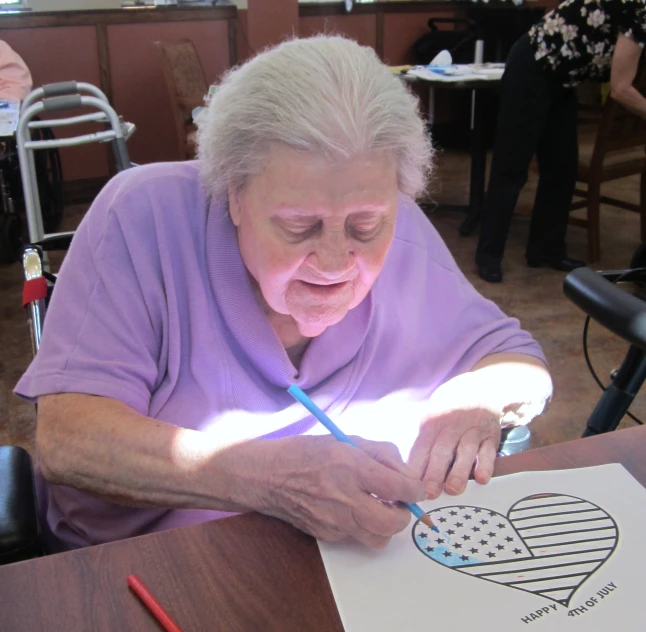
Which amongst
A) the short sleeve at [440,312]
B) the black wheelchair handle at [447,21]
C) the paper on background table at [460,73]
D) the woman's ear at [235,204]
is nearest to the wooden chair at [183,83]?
the paper on background table at [460,73]

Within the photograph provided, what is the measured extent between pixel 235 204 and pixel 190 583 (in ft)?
1.74

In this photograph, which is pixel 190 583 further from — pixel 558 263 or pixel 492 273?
pixel 558 263

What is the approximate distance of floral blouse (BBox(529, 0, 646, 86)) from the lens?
9.06 ft

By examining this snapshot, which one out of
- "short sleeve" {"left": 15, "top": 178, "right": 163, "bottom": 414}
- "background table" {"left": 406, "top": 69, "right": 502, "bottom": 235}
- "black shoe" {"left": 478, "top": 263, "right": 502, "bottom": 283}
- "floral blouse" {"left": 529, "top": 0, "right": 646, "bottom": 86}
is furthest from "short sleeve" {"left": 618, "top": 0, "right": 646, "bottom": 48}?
"short sleeve" {"left": 15, "top": 178, "right": 163, "bottom": 414}

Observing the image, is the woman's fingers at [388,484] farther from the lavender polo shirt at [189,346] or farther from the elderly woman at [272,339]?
the lavender polo shirt at [189,346]

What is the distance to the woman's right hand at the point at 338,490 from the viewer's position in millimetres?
750

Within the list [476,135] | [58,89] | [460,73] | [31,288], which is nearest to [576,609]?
[31,288]

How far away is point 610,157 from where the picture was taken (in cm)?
377

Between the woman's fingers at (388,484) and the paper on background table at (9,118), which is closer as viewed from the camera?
the woman's fingers at (388,484)

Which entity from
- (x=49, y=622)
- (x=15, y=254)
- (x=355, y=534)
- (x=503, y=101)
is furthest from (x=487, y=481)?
(x=15, y=254)

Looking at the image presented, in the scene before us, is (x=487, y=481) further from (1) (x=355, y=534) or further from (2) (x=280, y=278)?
(2) (x=280, y=278)

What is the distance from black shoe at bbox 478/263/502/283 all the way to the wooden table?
3.02m

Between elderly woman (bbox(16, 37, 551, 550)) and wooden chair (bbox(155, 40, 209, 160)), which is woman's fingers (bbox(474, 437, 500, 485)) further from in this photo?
wooden chair (bbox(155, 40, 209, 160))

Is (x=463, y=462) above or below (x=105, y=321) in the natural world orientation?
below
